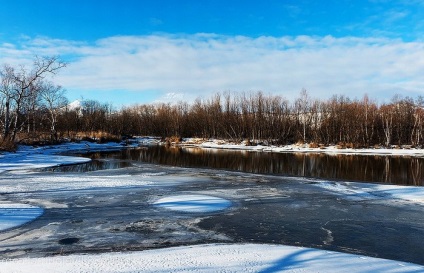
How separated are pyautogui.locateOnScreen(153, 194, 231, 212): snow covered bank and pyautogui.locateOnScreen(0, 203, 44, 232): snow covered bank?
125 inches

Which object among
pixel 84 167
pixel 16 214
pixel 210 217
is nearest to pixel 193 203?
pixel 210 217

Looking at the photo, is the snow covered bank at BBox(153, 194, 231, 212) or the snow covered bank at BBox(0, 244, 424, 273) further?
the snow covered bank at BBox(153, 194, 231, 212)

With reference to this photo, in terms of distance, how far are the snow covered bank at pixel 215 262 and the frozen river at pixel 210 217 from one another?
0.60 m

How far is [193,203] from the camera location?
1001 centimetres

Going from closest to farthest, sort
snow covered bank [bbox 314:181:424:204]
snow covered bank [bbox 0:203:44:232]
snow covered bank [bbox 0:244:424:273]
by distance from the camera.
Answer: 1. snow covered bank [bbox 0:244:424:273]
2. snow covered bank [bbox 0:203:44:232]
3. snow covered bank [bbox 314:181:424:204]

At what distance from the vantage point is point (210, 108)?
64.7m

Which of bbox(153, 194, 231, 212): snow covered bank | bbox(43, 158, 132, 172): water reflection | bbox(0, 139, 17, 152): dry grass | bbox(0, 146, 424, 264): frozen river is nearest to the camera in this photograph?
bbox(0, 146, 424, 264): frozen river

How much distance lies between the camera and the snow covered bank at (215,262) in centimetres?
502

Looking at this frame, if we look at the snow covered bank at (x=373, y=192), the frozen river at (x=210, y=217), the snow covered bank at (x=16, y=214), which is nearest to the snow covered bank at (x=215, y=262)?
the frozen river at (x=210, y=217)

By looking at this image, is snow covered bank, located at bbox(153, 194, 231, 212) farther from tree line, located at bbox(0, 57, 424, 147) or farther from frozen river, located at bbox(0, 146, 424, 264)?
tree line, located at bbox(0, 57, 424, 147)

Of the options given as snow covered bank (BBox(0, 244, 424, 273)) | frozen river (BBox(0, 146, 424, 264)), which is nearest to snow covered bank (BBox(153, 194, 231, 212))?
frozen river (BBox(0, 146, 424, 264))

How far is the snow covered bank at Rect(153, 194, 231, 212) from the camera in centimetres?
941

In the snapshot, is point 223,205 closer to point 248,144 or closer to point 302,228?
point 302,228

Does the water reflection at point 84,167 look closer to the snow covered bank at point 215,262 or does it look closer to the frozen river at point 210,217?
the frozen river at point 210,217
